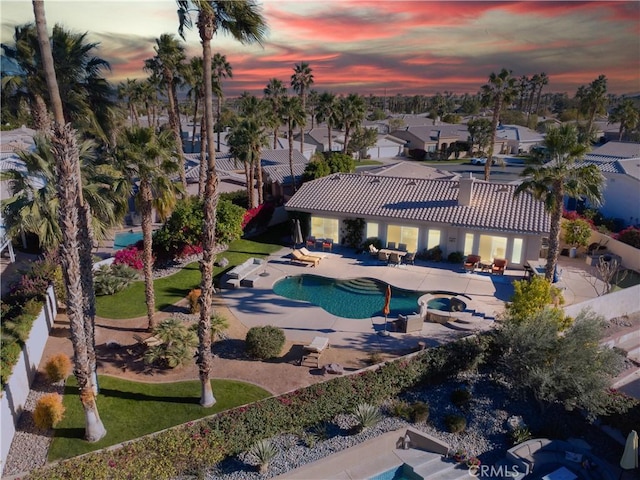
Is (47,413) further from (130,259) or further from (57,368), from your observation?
(130,259)

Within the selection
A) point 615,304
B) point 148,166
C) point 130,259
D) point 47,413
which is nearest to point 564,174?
point 615,304

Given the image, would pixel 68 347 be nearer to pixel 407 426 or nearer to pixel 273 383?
pixel 273 383

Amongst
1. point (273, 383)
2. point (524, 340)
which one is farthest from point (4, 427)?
point (524, 340)

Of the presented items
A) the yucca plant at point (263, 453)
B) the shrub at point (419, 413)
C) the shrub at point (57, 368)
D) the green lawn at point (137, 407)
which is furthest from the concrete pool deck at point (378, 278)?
the shrub at point (57, 368)

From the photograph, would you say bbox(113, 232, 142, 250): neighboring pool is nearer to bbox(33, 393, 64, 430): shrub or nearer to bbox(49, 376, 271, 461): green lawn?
bbox(49, 376, 271, 461): green lawn

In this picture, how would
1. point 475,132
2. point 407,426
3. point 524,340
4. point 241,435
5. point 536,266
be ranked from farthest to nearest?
point 475,132, point 536,266, point 524,340, point 407,426, point 241,435

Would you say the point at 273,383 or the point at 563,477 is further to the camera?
the point at 273,383
